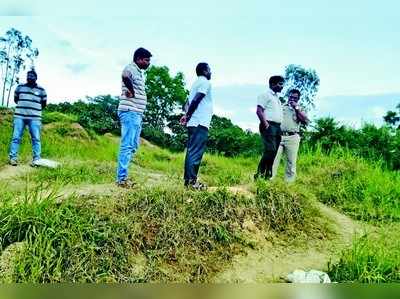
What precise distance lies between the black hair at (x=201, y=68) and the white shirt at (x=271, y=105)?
1.53 feet

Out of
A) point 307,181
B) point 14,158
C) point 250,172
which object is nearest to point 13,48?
point 14,158

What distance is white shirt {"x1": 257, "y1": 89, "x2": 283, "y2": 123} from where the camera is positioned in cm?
475

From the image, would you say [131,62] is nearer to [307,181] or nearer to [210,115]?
[210,115]

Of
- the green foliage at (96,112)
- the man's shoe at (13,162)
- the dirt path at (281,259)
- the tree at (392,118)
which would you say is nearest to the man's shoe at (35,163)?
the man's shoe at (13,162)

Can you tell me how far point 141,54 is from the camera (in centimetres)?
456

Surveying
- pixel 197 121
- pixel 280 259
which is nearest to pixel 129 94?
pixel 197 121

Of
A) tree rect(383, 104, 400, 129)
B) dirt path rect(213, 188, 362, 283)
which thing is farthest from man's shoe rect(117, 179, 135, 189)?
tree rect(383, 104, 400, 129)

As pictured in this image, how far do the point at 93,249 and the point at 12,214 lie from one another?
50cm

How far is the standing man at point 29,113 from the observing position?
4641 millimetres

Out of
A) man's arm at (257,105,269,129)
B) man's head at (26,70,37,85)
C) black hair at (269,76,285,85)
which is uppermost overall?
black hair at (269,76,285,85)

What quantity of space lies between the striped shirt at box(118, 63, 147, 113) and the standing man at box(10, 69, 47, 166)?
575 mm

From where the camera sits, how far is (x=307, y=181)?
4.73 meters

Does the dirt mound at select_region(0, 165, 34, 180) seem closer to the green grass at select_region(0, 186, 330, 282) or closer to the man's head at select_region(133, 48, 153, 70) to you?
the green grass at select_region(0, 186, 330, 282)

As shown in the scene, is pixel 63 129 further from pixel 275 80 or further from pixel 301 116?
pixel 301 116
